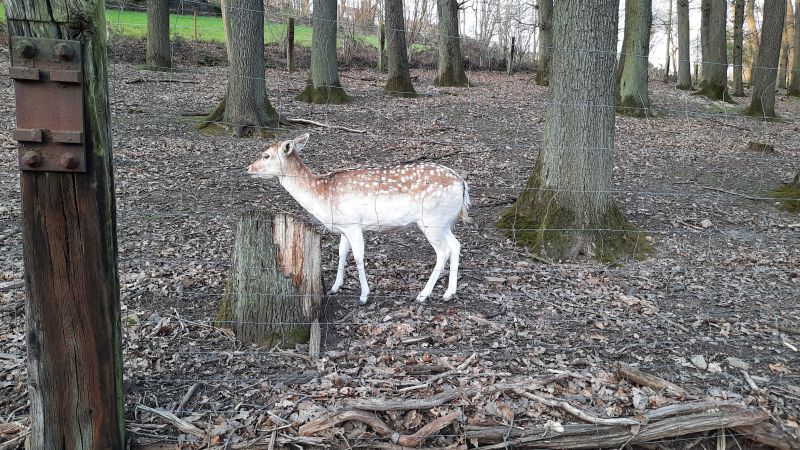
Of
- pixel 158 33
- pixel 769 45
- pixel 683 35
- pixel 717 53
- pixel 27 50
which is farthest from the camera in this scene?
pixel 683 35

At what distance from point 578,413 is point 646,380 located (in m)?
0.66

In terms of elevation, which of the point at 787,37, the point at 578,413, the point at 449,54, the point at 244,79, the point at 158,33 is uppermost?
the point at 787,37

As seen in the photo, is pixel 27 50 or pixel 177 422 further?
pixel 177 422

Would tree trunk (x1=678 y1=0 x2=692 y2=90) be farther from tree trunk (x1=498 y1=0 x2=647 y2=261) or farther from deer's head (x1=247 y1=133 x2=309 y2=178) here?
deer's head (x1=247 y1=133 x2=309 y2=178)

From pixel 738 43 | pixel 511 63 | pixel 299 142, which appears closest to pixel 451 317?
pixel 299 142

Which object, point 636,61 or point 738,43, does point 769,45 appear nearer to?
point 636,61

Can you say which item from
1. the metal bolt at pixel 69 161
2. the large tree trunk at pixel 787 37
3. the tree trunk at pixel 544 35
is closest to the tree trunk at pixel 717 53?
the tree trunk at pixel 544 35

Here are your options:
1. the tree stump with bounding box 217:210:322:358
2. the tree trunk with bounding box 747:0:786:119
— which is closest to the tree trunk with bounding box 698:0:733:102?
the tree trunk with bounding box 747:0:786:119

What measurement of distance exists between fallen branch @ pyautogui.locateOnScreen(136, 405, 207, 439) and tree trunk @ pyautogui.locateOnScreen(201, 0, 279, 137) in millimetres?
8233

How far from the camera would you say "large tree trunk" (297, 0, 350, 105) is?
601 inches

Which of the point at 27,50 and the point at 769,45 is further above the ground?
the point at 769,45

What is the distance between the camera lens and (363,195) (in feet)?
18.1

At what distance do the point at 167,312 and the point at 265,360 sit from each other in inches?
43.8

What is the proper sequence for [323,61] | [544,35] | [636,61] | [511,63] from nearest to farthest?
[323,61] < [636,61] < [544,35] < [511,63]
